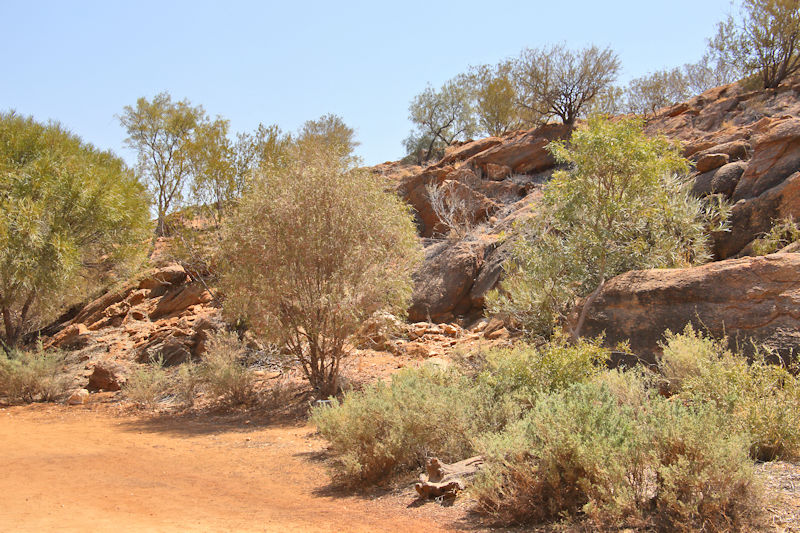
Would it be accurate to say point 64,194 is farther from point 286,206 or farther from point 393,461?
point 393,461

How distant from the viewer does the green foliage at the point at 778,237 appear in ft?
33.0

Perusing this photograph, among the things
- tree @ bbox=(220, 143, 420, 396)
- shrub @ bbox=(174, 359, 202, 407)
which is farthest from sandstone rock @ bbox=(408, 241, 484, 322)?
shrub @ bbox=(174, 359, 202, 407)

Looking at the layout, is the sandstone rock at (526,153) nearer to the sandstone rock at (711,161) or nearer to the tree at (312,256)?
the sandstone rock at (711,161)

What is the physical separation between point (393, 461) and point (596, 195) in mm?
6424

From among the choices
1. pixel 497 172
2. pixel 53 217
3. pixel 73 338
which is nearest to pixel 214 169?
pixel 53 217

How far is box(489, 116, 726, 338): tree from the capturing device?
9.92m

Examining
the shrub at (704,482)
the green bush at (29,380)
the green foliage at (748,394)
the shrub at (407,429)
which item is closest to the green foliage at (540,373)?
the shrub at (407,429)

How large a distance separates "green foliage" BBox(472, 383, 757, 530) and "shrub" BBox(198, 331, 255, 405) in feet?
28.8

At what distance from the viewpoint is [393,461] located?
653 cm

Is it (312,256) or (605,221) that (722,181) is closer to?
(605,221)

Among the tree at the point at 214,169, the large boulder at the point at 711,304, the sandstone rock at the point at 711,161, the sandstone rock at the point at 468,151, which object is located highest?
the sandstone rock at the point at 468,151

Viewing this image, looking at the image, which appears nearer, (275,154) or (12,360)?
(12,360)

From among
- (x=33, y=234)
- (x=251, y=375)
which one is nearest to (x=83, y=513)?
(x=251, y=375)

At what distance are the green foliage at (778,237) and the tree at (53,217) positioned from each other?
1613 cm
